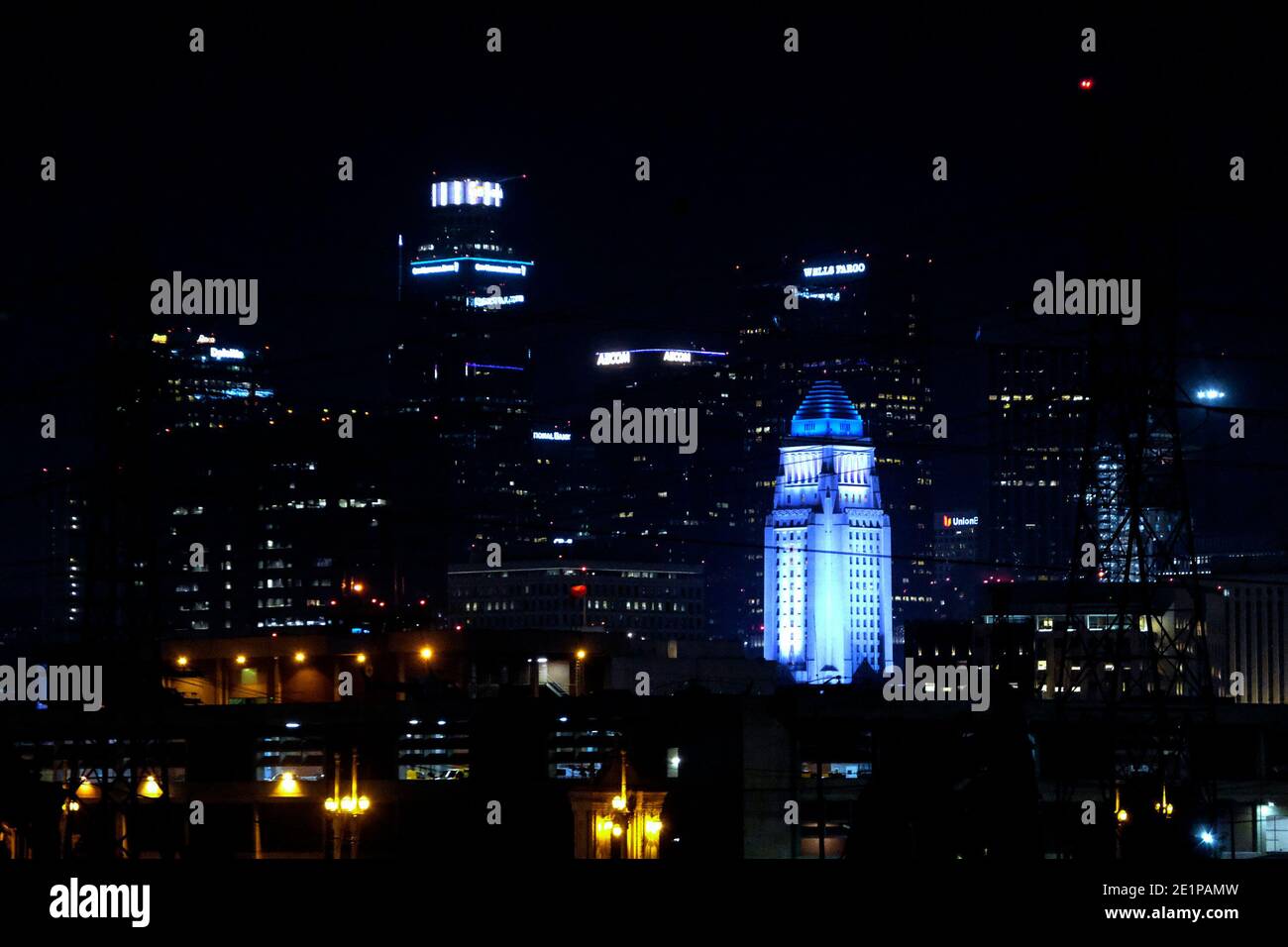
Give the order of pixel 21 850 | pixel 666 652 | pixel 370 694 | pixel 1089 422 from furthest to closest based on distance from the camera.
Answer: pixel 666 652
pixel 370 694
pixel 21 850
pixel 1089 422

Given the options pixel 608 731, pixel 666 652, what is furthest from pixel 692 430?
pixel 666 652

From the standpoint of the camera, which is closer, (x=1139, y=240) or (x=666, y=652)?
(x=1139, y=240)

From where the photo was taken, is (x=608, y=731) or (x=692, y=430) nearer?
(x=692, y=430)

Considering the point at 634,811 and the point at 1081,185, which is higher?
the point at 1081,185

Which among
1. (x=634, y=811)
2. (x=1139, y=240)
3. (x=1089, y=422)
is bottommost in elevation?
(x=634, y=811)
